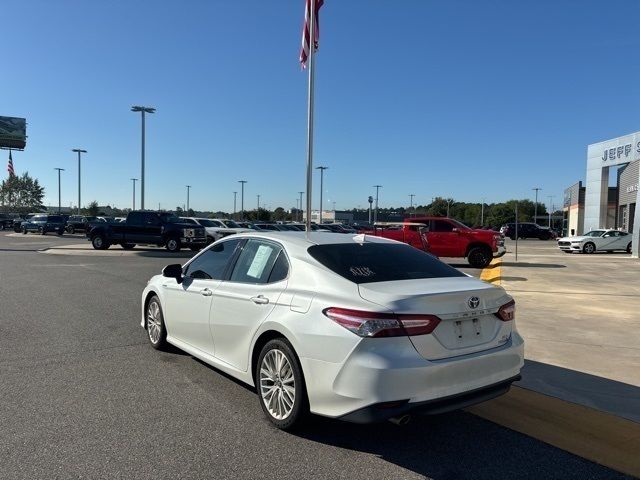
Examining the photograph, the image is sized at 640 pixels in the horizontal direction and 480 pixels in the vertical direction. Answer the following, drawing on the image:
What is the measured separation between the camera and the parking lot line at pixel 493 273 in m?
14.0

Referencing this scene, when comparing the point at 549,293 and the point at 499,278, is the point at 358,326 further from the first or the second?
the point at 499,278

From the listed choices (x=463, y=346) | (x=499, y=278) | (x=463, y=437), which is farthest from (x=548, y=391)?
(x=499, y=278)

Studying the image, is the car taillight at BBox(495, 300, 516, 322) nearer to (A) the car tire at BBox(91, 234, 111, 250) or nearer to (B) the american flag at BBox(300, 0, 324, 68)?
(B) the american flag at BBox(300, 0, 324, 68)

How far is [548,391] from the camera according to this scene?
16.9 feet

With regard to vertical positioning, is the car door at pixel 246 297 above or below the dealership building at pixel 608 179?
below

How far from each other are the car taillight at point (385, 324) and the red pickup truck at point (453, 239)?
1501 centimetres

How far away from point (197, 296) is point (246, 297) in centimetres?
104

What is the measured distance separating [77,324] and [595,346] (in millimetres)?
7405

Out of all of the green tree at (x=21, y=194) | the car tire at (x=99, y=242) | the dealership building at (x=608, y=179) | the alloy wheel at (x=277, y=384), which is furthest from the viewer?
the green tree at (x=21, y=194)

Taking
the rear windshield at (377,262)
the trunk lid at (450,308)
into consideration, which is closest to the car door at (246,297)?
the rear windshield at (377,262)

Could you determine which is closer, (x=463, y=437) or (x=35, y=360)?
(x=463, y=437)

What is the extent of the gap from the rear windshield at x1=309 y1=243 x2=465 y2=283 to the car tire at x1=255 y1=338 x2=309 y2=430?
0.76 metres

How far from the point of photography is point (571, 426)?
14.2 feet

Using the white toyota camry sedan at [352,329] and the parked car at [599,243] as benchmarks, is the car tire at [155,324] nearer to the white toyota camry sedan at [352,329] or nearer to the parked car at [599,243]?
the white toyota camry sedan at [352,329]
